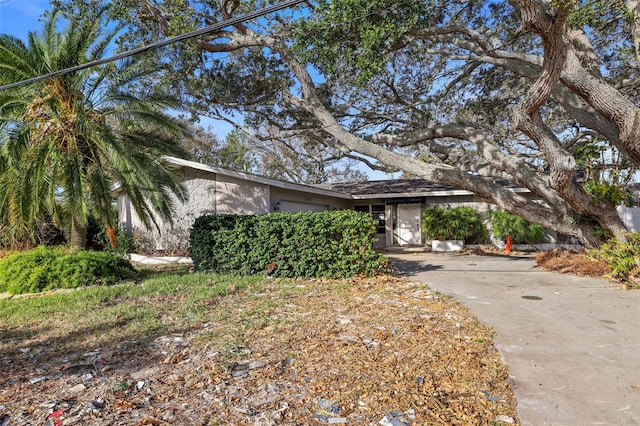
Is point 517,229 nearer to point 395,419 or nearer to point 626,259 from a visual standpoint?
point 626,259

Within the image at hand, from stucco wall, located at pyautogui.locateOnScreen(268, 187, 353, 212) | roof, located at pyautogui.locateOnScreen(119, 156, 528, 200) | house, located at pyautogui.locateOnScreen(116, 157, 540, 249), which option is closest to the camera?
roof, located at pyautogui.locateOnScreen(119, 156, 528, 200)

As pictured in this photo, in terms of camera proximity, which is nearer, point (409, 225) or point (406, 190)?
point (406, 190)

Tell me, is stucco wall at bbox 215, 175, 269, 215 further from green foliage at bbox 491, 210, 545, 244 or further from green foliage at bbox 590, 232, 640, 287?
green foliage at bbox 491, 210, 545, 244

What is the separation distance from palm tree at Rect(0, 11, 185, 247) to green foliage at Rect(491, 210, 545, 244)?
1403cm

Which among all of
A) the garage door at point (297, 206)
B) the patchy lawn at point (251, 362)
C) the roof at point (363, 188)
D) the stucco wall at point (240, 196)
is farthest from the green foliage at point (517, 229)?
the patchy lawn at point (251, 362)

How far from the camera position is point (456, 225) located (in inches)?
688

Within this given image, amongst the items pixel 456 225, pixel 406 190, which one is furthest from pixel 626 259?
pixel 406 190

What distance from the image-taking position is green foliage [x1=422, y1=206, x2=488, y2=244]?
17.6m

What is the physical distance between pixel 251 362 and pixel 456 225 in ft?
48.8

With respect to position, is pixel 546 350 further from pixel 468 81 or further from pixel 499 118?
pixel 499 118

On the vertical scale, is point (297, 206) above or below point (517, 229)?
above

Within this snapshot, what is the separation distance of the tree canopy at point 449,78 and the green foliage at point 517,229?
3.45 metres

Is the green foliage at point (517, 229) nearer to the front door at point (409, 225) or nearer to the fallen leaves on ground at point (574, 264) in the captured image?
the front door at point (409, 225)

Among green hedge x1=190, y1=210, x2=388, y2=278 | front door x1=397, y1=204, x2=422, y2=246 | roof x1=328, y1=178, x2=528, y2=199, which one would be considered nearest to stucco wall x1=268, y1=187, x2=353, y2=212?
roof x1=328, y1=178, x2=528, y2=199
